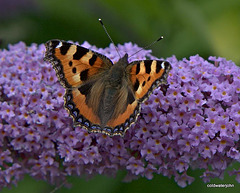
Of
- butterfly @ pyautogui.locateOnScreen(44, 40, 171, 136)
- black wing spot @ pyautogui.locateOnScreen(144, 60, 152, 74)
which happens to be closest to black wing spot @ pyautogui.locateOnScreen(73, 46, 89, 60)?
butterfly @ pyautogui.locateOnScreen(44, 40, 171, 136)

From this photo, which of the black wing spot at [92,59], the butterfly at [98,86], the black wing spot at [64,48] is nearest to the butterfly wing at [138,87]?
the butterfly at [98,86]

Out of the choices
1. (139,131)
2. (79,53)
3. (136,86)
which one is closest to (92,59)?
(79,53)

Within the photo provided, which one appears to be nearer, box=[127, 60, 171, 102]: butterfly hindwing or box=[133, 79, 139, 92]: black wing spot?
box=[127, 60, 171, 102]: butterfly hindwing

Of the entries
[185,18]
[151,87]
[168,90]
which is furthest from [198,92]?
[185,18]

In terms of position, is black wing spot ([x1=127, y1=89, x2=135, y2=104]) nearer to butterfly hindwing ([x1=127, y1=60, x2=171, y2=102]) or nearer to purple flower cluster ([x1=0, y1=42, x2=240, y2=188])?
butterfly hindwing ([x1=127, y1=60, x2=171, y2=102])

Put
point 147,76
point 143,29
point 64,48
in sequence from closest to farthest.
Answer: point 147,76
point 64,48
point 143,29

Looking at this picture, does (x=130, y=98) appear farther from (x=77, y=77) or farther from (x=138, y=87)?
(x=77, y=77)

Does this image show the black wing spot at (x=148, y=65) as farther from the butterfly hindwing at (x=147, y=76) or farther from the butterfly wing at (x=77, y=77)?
the butterfly wing at (x=77, y=77)
